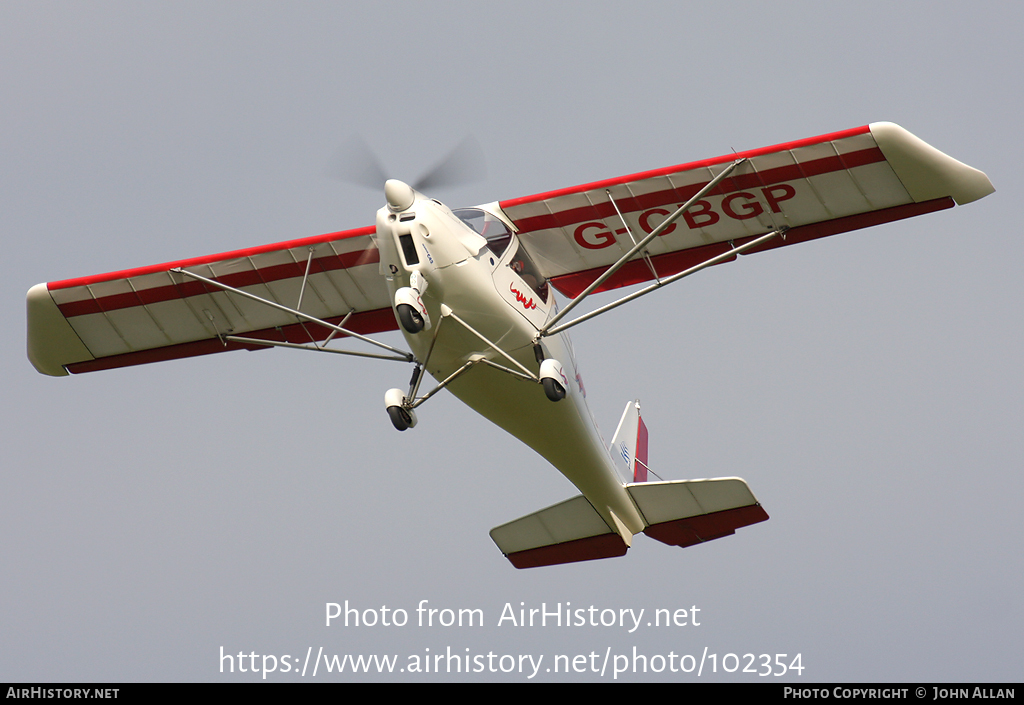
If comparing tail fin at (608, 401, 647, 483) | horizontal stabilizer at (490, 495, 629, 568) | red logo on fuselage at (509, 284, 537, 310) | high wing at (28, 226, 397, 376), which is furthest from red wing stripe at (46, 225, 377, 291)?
tail fin at (608, 401, 647, 483)

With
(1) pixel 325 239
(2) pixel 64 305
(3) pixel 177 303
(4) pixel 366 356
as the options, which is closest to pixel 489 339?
(4) pixel 366 356

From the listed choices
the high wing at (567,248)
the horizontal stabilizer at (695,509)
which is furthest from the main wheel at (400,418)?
the horizontal stabilizer at (695,509)

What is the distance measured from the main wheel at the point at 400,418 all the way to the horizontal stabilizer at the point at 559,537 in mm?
4096

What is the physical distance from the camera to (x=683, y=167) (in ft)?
49.4

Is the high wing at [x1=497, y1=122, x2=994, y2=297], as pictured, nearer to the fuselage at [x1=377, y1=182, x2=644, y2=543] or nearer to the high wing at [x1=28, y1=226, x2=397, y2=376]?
the fuselage at [x1=377, y1=182, x2=644, y2=543]

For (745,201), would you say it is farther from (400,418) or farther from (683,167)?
(400,418)

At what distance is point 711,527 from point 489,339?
472 cm

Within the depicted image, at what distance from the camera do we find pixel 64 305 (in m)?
17.2

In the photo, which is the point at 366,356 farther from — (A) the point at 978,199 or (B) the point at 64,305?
(A) the point at 978,199

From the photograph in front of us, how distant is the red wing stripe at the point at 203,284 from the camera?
16156 millimetres

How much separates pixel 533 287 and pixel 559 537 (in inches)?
175

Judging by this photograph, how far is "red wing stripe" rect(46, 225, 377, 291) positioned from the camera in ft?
51.9

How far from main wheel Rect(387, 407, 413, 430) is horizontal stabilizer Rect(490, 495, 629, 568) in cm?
410

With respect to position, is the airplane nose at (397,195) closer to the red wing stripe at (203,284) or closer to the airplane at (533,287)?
the airplane at (533,287)
